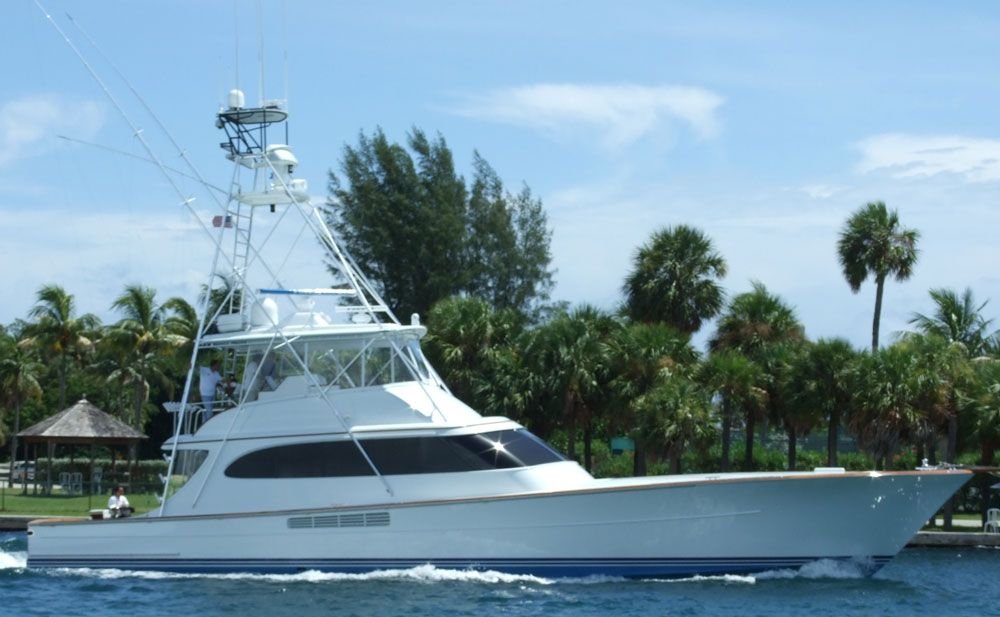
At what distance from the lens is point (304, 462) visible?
2270cm

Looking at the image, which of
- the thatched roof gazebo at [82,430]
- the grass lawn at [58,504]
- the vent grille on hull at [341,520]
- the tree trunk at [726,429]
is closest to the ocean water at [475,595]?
the vent grille on hull at [341,520]

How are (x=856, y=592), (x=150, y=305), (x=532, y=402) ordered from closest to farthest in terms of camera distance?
1. (x=856, y=592)
2. (x=532, y=402)
3. (x=150, y=305)

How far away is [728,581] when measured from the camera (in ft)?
70.9

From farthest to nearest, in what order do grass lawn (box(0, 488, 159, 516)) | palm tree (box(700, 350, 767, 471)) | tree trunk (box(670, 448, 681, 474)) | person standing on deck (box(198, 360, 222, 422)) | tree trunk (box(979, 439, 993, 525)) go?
grass lawn (box(0, 488, 159, 516)), palm tree (box(700, 350, 767, 471)), tree trunk (box(670, 448, 681, 474)), tree trunk (box(979, 439, 993, 525)), person standing on deck (box(198, 360, 222, 422))

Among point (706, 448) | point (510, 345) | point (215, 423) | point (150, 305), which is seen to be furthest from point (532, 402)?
point (150, 305)

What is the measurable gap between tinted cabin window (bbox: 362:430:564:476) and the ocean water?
1.58 meters

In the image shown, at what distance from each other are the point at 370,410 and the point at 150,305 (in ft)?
99.1

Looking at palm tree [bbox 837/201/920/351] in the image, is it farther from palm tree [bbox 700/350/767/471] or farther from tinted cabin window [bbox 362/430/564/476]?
tinted cabin window [bbox 362/430/564/476]

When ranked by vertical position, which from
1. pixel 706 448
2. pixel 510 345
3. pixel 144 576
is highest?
pixel 510 345

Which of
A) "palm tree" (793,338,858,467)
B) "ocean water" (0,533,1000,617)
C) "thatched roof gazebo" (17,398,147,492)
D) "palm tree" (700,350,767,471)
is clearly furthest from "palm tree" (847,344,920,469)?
"thatched roof gazebo" (17,398,147,492)

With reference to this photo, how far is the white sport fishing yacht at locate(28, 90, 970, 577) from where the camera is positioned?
21.6m

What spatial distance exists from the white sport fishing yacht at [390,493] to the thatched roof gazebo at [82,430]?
19626 mm

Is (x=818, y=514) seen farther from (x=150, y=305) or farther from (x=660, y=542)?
(x=150, y=305)

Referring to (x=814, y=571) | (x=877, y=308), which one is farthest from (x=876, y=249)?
(x=814, y=571)
